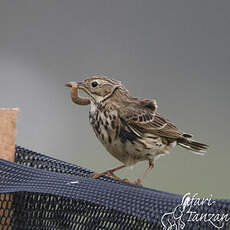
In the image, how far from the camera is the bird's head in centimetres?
352

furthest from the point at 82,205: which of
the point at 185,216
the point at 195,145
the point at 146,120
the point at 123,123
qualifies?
the point at 195,145

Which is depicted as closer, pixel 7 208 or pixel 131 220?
pixel 131 220

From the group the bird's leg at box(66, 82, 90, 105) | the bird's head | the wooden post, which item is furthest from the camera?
the bird's head

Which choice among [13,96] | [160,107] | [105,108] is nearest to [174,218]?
[105,108]

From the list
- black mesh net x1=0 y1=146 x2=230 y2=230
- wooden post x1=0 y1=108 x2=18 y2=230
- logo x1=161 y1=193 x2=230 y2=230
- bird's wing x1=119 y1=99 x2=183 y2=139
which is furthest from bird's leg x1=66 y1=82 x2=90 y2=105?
logo x1=161 y1=193 x2=230 y2=230

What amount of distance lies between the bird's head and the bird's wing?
151mm

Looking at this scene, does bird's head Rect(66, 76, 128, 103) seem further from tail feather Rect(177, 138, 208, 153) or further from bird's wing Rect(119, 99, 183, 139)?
tail feather Rect(177, 138, 208, 153)

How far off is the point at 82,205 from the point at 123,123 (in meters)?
0.92

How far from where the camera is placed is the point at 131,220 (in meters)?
2.51

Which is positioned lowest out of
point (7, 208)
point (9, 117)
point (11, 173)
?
point (7, 208)

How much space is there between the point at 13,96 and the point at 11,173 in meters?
4.46

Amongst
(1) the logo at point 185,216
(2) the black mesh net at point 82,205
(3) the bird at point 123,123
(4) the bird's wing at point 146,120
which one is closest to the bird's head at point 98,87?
(3) the bird at point 123,123

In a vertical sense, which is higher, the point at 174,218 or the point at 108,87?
the point at 108,87

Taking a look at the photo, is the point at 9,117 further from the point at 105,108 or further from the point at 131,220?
the point at 131,220
